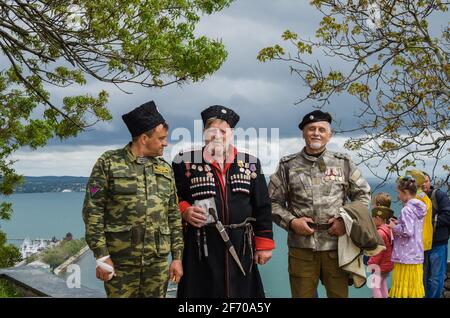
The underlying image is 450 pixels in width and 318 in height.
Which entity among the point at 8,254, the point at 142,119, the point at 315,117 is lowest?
the point at 8,254

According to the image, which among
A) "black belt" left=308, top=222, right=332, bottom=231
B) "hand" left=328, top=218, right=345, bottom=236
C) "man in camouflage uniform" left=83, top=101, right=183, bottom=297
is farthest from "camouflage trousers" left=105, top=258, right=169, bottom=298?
"hand" left=328, top=218, right=345, bottom=236

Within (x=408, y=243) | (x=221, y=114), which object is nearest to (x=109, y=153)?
(x=221, y=114)

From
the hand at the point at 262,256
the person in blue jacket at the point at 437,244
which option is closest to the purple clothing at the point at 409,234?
the person in blue jacket at the point at 437,244

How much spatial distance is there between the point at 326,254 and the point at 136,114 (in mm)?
1828

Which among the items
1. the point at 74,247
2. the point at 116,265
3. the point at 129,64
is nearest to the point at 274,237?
the point at 116,265

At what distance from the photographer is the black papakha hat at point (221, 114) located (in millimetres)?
3898

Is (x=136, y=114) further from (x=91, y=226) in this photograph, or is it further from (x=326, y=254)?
(x=326, y=254)

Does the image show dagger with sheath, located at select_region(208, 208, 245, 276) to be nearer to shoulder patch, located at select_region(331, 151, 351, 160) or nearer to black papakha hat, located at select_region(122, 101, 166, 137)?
black papakha hat, located at select_region(122, 101, 166, 137)

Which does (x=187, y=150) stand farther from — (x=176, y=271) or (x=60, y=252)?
(x=60, y=252)

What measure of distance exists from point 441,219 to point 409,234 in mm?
1166

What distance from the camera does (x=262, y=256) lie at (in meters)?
3.95

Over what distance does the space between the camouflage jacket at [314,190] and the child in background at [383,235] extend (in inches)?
53.7

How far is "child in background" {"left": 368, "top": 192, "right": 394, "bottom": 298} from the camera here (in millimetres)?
5605
